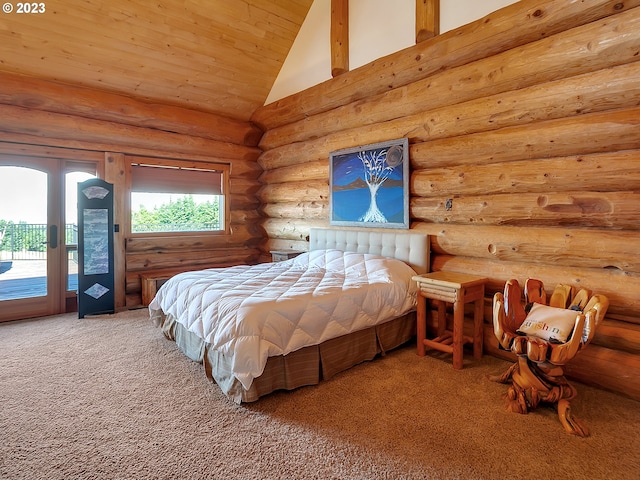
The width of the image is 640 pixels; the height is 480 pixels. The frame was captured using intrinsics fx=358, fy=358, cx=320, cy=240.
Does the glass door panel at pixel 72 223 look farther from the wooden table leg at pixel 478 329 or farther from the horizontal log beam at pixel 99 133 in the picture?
the wooden table leg at pixel 478 329

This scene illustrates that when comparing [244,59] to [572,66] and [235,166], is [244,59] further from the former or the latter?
[572,66]

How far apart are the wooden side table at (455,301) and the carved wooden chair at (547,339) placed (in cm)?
47

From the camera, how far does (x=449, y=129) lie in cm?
373

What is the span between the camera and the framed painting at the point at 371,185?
13.9ft

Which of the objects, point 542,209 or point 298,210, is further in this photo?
point 298,210

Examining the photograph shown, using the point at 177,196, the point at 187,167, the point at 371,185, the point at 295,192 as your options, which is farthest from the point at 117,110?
the point at 371,185

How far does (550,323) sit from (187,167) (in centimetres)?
552

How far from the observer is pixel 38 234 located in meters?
4.89

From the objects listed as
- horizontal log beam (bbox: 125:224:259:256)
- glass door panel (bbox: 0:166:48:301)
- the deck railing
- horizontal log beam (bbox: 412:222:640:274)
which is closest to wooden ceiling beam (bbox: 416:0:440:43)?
horizontal log beam (bbox: 412:222:640:274)

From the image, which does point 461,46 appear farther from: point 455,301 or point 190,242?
point 190,242

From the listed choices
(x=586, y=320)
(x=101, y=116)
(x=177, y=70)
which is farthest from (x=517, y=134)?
(x=101, y=116)

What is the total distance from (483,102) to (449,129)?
0.40m

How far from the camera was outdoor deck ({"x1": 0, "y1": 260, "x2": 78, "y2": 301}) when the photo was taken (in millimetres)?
4680

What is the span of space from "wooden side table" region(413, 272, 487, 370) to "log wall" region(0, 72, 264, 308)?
4.04 metres
